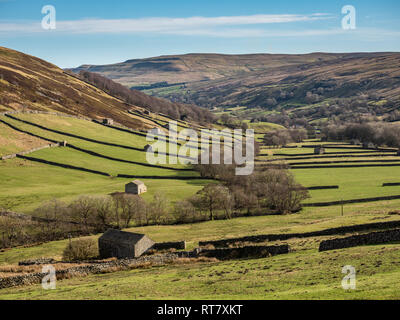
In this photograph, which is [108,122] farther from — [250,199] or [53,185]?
[250,199]

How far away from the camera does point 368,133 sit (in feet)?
520

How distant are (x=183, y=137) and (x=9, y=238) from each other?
92810 millimetres

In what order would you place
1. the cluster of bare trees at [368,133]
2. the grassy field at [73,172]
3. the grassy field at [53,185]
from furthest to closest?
the cluster of bare trees at [368,133] → the grassy field at [73,172] → the grassy field at [53,185]

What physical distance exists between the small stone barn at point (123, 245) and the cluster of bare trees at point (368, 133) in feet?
417

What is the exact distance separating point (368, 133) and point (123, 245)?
138 metres

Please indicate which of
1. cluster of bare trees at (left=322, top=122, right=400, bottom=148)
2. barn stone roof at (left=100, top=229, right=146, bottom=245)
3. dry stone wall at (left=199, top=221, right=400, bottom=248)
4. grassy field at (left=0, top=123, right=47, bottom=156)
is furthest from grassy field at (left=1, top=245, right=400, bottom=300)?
cluster of bare trees at (left=322, top=122, right=400, bottom=148)

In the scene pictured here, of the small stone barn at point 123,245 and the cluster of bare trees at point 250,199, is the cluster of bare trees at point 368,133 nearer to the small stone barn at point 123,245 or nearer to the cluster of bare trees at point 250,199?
the cluster of bare trees at point 250,199

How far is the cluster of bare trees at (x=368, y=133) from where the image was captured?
490 ft

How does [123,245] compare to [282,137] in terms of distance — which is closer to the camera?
[123,245]

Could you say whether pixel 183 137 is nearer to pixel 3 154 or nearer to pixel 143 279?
pixel 3 154

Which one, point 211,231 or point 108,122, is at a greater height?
point 108,122

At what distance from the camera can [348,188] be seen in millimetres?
Result: 84438

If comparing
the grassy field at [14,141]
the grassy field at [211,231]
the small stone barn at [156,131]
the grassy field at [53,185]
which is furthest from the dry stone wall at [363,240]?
the small stone barn at [156,131]

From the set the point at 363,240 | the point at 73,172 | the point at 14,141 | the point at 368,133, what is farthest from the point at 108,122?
the point at 363,240
